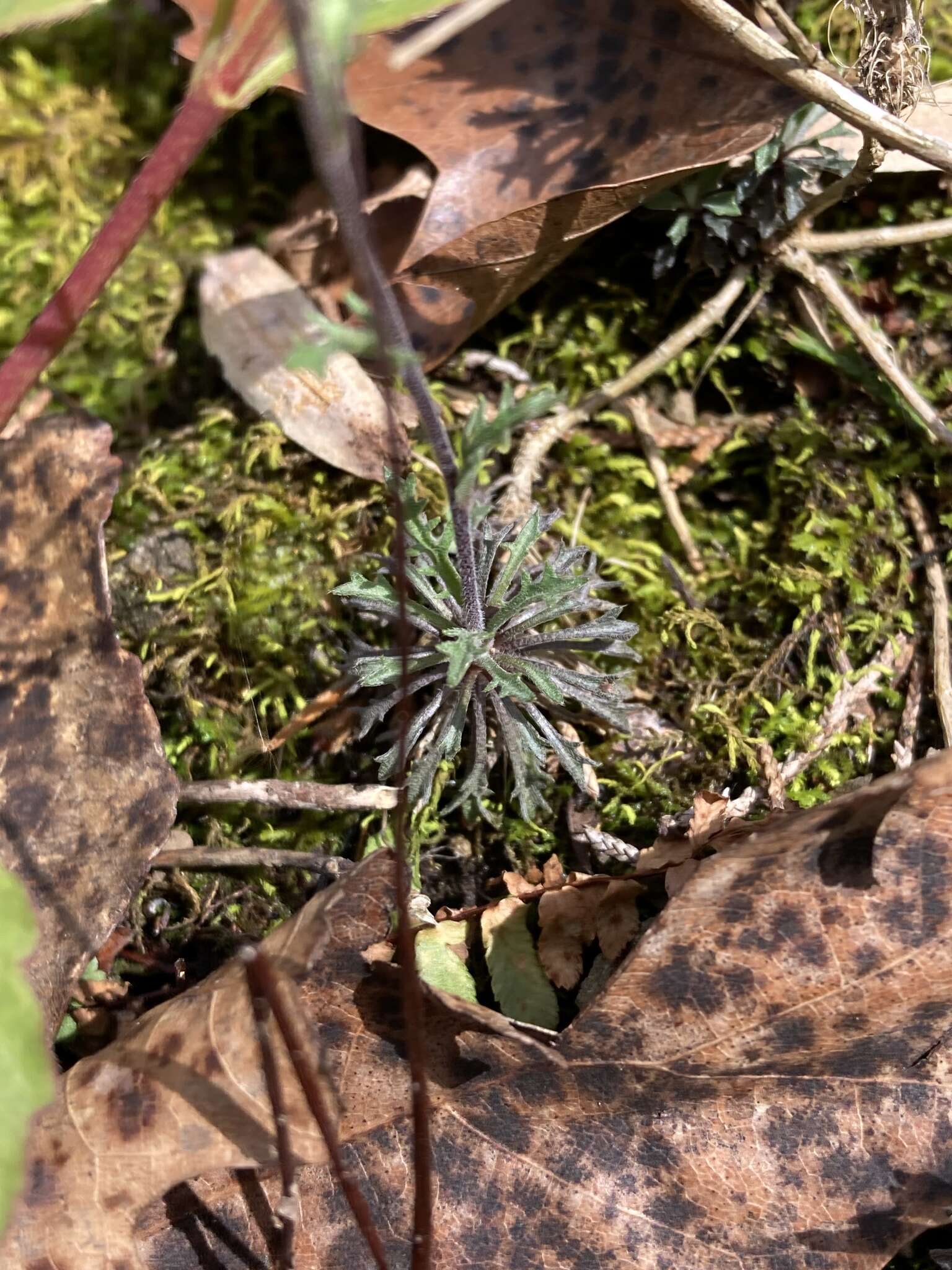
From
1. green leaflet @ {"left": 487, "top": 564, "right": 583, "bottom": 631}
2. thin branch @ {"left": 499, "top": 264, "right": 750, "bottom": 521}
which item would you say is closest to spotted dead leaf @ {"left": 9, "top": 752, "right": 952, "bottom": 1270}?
green leaflet @ {"left": 487, "top": 564, "right": 583, "bottom": 631}

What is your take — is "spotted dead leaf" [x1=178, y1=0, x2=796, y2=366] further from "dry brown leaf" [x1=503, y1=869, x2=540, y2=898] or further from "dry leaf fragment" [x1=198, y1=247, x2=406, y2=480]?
"dry brown leaf" [x1=503, y1=869, x2=540, y2=898]

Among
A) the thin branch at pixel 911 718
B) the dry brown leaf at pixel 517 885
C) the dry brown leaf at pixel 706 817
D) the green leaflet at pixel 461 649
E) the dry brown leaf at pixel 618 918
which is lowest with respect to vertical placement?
the thin branch at pixel 911 718

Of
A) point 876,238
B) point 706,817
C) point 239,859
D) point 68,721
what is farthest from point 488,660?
point 876,238

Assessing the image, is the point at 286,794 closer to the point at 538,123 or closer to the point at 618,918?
the point at 618,918

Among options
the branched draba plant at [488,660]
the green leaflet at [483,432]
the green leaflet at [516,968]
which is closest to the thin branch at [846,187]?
the branched draba plant at [488,660]

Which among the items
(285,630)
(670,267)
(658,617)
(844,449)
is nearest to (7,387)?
(285,630)

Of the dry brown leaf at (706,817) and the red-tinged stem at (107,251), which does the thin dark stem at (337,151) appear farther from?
the dry brown leaf at (706,817)
